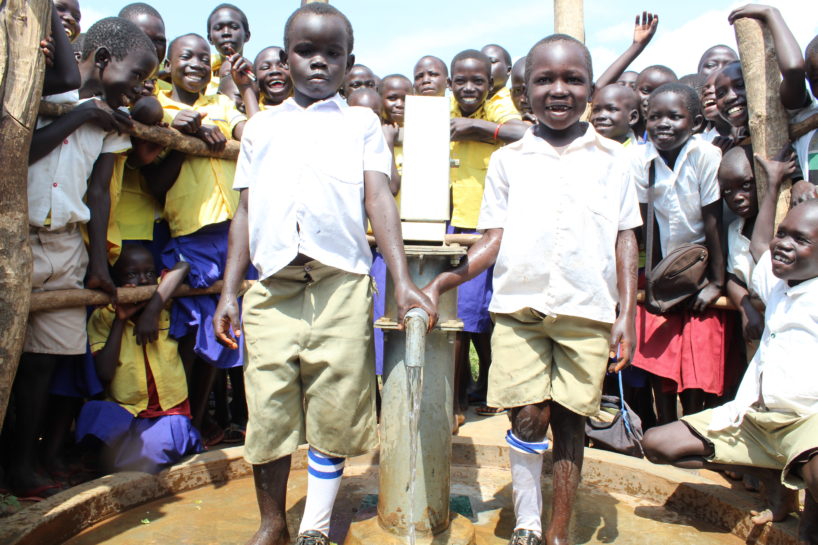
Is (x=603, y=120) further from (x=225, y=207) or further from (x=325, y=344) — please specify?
(x=325, y=344)

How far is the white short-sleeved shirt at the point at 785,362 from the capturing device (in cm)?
252

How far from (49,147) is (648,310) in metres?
2.85

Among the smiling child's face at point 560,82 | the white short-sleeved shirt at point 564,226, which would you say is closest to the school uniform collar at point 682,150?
the white short-sleeved shirt at point 564,226

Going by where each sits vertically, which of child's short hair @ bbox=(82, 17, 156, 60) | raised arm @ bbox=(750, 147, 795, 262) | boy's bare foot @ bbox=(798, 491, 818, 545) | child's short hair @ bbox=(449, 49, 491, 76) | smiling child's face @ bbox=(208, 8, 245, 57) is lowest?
boy's bare foot @ bbox=(798, 491, 818, 545)

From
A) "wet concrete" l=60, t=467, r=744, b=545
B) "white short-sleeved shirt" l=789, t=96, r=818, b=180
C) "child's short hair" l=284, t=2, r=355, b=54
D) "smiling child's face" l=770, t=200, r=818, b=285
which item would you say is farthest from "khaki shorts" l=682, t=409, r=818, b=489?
"child's short hair" l=284, t=2, r=355, b=54

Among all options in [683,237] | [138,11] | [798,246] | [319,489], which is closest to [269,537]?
[319,489]

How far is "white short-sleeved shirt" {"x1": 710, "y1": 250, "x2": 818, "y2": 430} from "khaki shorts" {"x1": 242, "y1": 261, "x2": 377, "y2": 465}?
1.43 meters

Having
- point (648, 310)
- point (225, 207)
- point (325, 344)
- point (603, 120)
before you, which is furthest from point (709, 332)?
point (225, 207)

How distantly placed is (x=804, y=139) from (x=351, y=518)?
2659 millimetres

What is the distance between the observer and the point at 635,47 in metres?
5.00

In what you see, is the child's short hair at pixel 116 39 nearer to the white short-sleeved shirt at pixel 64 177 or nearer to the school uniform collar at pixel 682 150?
the white short-sleeved shirt at pixel 64 177

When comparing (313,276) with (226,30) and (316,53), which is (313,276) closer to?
(316,53)

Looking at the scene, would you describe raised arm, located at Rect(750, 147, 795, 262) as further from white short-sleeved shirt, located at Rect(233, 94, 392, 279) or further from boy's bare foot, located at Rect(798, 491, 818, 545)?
white short-sleeved shirt, located at Rect(233, 94, 392, 279)

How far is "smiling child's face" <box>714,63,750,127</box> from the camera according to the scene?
3.77 metres
